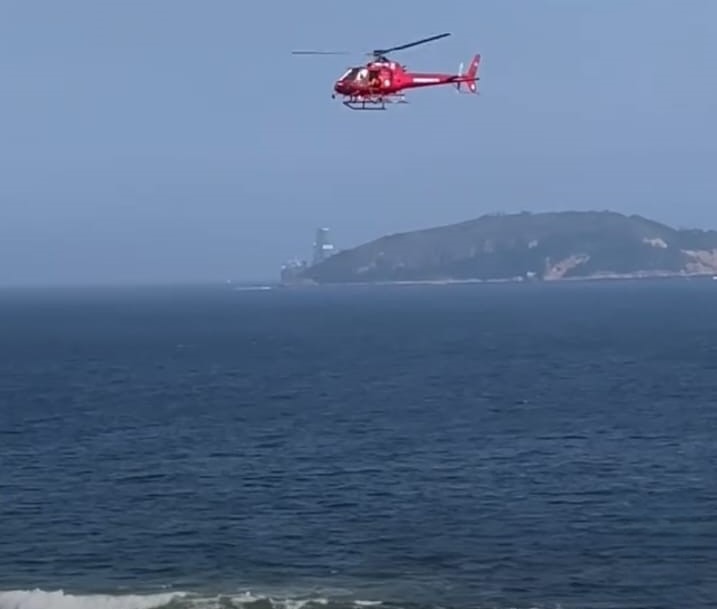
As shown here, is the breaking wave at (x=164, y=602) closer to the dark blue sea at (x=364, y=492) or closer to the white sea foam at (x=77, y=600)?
the white sea foam at (x=77, y=600)

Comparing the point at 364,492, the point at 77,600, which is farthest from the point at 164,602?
the point at 364,492

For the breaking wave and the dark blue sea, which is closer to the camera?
the breaking wave

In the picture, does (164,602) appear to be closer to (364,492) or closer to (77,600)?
(77,600)

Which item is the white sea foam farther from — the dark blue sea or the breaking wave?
the dark blue sea

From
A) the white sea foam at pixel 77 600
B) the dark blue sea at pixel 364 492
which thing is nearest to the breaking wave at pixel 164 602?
the white sea foam at pixel 77 600

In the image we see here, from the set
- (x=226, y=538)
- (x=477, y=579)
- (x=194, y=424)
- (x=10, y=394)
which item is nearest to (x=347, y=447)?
(x=194, y=424)

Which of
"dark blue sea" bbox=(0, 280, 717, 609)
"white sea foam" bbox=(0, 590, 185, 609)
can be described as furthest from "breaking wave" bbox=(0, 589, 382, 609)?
"dark blue sea" bbox=(0, 280, 717, 609)

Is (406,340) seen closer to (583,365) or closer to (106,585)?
(583,365)

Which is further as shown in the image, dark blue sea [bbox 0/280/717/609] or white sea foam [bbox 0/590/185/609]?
dark blue sea [bbox 0/280/717/609]

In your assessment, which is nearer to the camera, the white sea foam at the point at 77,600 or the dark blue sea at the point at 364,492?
the white sea foam at the point at 77,600
